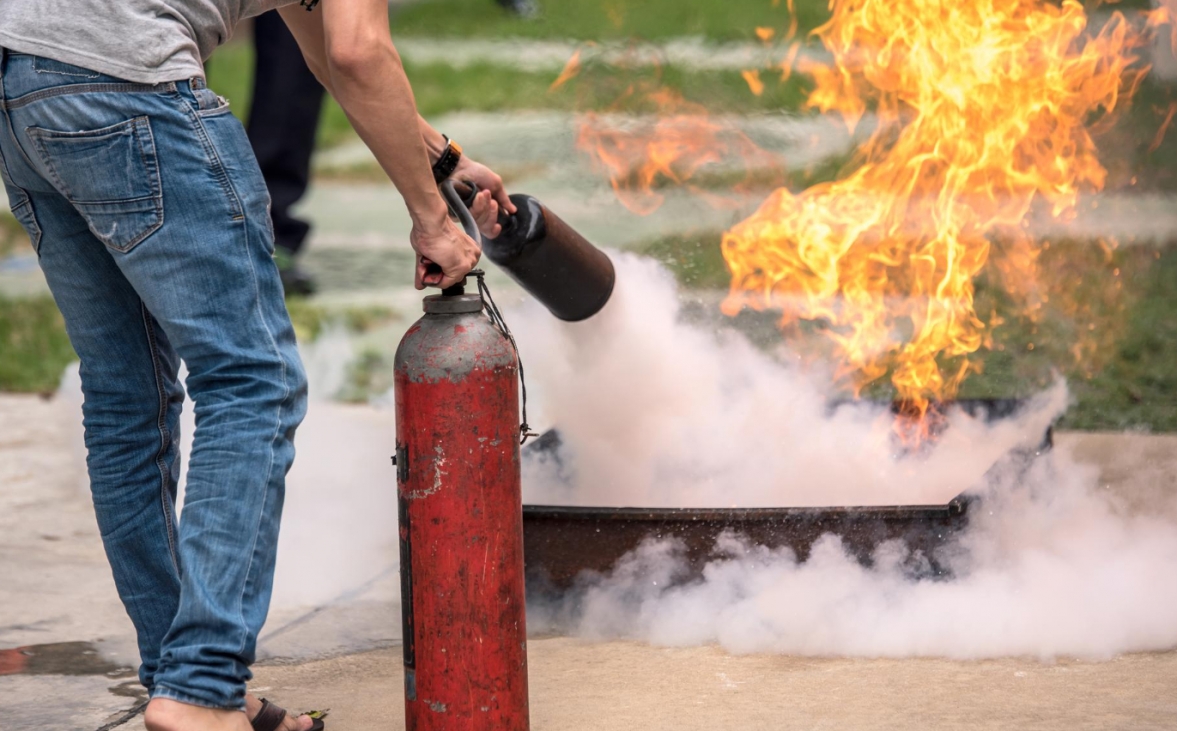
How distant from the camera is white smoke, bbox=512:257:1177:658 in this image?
113 inches

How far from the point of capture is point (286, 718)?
2500 mm

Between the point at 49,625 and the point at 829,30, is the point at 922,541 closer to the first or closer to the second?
the point at 829,30

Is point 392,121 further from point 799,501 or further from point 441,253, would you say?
point 799,501

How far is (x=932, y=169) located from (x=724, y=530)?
1.41m

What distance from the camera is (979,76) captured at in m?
3.56

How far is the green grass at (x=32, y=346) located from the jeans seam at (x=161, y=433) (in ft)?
10.0

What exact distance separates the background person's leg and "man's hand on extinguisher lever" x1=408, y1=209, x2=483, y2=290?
4250mm

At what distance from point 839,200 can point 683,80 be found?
3.21 m

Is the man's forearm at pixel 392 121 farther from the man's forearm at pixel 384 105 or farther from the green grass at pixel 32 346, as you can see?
the green grass at pixel 32 346

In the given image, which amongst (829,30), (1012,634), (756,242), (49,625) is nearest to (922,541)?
(1012,634)

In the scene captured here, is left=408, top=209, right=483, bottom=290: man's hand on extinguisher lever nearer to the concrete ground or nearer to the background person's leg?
the concrete ground

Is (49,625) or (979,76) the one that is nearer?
(49,625)

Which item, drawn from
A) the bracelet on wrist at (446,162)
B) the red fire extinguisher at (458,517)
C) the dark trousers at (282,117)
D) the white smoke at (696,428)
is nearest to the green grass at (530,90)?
the dark trousers at (282,117)

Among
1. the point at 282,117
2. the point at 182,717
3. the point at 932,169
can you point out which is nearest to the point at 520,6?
the point at 282,117
